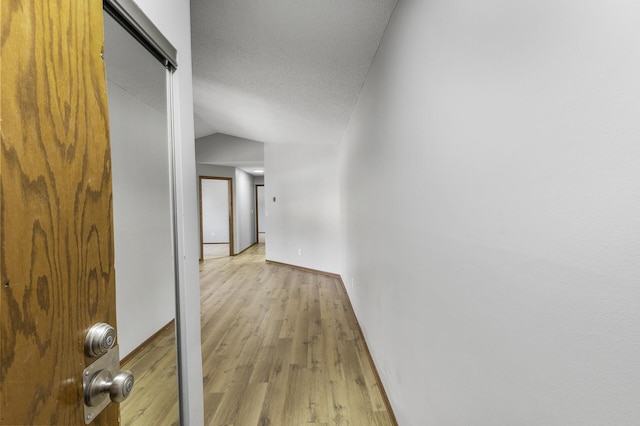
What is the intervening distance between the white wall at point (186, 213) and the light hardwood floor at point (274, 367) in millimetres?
70

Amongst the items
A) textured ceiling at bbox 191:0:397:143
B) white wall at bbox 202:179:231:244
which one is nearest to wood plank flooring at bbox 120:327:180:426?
textured ceiling at bbox 191:0:397:143

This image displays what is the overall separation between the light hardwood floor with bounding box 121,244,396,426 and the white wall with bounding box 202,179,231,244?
5.17 metres

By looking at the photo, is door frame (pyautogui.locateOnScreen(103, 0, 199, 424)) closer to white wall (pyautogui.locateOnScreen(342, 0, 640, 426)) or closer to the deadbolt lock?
the deadbolt lock

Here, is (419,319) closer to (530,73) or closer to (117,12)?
(530,73)

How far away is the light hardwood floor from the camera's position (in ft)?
3.91

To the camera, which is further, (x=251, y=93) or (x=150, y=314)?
(x=251, y=93)

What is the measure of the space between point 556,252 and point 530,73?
0.37m

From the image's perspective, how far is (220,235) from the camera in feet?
29.4

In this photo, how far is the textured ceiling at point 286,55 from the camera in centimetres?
168

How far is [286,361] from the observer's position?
89.2 inches

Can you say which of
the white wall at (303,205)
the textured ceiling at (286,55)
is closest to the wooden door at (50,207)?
the textured ceiling at (286,55)

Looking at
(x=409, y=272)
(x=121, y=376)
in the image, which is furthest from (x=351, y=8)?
(x=121, y=376)

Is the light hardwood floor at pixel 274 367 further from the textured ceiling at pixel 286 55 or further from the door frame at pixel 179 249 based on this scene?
the textured ceiling at pixel 286 55

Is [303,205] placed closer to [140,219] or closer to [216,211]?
[140,219]
